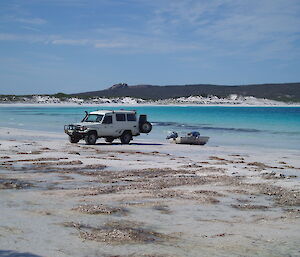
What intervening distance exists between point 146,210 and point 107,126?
59.0 feet

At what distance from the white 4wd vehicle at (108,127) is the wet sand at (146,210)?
408 inches

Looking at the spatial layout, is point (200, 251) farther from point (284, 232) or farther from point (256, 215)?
point (256, 215)

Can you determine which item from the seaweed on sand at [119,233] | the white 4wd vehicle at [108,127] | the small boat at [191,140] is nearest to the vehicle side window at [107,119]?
the white 4wd vehicle at [108,127]

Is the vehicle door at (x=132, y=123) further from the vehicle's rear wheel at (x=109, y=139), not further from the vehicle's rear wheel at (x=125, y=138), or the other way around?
the vehicle's rear wheel at (x=109, y=139)

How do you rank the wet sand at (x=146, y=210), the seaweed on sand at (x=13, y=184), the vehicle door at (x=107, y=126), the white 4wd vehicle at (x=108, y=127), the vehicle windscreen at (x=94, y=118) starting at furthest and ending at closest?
1. the vehicle windscreen at (x=94, y=118)
2. the vehicle door at (x=107, y=126)
3. the white 4wd vehicle at (x=108, y=127)
4. the seaweed on sand at (x=13, y=184)
5. the wet sand at (x=146, y=210)

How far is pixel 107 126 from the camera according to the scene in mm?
27359

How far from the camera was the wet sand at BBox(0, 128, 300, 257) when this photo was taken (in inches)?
Answer: 284

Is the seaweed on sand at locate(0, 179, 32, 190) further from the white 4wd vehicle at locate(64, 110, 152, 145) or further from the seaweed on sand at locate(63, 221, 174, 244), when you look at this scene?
the white 4wd vehicle at locate(64, 110, 152, 145)

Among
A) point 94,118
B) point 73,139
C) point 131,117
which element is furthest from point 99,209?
point 131,117

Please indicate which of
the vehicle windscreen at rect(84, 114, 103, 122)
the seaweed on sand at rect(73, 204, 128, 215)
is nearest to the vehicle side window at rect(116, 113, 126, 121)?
the vehicle windscreen at rect(84, 114, 103, 122)

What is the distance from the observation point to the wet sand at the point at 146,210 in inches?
284

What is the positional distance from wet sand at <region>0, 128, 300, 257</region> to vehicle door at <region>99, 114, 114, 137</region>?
35.7 ft

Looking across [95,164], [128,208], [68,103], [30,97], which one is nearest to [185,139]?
[95,164]

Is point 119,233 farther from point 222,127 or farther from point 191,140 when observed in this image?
point 222,127
